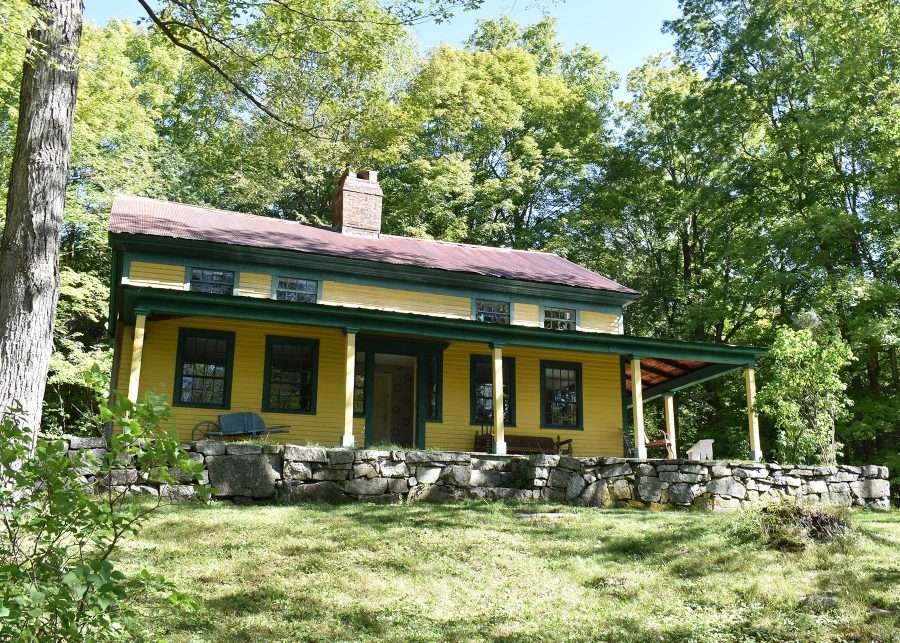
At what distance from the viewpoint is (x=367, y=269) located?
A: 1702cm

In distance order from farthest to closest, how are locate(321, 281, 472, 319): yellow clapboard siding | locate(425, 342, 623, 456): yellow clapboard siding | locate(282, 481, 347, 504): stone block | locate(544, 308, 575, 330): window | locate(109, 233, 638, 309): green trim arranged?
locate(544, 308, 575, 330): window, locate(321, 281, 472, 319): yellow clapboard siding, locate(425, 342, 623, 456): yellow clapboard siding, locate(109, 233, 638, 309): green trim, locate(282, 481, 347, 504): stone block

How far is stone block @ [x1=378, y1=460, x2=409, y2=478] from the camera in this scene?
476 inches

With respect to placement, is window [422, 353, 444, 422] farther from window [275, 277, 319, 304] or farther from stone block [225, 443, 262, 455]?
stone block [225, 443, 262, 455]

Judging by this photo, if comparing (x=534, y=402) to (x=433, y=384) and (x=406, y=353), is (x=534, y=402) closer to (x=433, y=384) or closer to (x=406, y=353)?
(x=433, y=384)

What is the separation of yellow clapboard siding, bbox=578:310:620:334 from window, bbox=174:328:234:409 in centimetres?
803

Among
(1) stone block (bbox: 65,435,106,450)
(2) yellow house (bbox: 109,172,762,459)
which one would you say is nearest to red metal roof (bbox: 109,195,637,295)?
(2) yellow house (bbox: 109,172,762,459)

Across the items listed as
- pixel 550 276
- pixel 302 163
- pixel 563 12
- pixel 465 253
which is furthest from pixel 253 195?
pixel 563 12

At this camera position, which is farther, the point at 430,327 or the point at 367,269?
the point at 367,269

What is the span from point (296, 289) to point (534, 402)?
562cm

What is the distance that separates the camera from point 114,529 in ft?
11.5

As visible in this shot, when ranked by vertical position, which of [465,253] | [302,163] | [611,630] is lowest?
[611,630]

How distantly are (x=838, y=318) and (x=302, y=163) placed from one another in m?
19.8

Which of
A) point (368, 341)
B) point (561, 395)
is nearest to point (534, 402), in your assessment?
point (561, 395)

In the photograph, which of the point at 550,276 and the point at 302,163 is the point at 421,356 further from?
the point at 302,163
